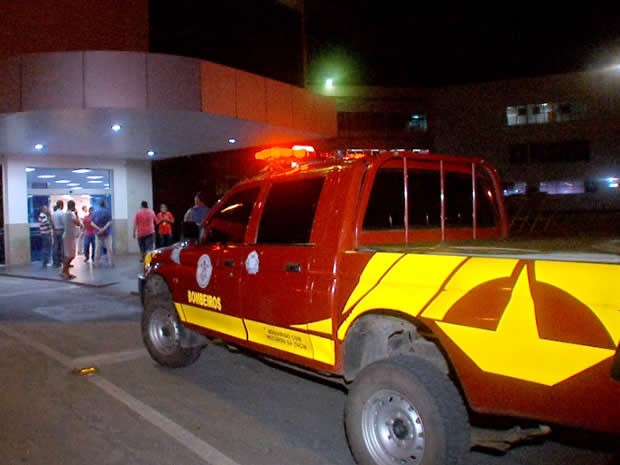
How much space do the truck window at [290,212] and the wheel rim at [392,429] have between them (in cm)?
139

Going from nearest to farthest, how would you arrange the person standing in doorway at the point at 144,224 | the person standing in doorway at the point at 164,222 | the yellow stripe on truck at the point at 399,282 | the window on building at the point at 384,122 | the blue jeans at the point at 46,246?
the yellow stripe on truck at the point at 399,282
the person standing in doorway at the point at 144,224
the person standing in doorway at the point at 164,222
the blue jeans at the point at 46,246
the window on building at the point at 384,122

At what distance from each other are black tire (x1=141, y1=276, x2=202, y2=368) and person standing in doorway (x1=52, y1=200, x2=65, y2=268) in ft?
34.0

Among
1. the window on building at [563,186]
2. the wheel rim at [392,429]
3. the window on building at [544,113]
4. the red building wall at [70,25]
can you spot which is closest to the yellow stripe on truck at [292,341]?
the wheel rim at [392,429]

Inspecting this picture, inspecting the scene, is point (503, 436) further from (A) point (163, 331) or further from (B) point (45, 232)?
(B) point (45, 232)

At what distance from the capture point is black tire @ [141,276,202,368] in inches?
247

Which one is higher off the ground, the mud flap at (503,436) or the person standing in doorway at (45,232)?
the person standing in doorway at (45,232)

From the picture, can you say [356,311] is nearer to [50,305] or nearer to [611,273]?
[611,273]

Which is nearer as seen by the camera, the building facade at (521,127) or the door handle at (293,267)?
the door handle at (293,267)

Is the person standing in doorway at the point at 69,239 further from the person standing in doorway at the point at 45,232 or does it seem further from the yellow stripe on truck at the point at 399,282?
the yellow stripe on truck at the point at 399,282

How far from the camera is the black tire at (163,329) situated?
6273mm

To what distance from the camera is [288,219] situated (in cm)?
485

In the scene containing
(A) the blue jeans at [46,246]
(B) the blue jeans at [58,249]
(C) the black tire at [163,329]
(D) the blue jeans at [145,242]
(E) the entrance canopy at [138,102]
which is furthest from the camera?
(A) the blue jeans at [46,246]

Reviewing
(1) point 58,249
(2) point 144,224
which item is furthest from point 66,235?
(1) point 58,249

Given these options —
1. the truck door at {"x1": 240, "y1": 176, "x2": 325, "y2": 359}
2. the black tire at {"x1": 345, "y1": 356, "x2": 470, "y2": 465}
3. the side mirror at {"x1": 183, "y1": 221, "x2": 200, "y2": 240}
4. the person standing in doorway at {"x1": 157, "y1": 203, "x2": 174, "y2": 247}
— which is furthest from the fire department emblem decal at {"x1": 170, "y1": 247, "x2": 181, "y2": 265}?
the person standing in doorway at {"x1": 157, "y1": 203, "x2": 174, "y2": 247}
